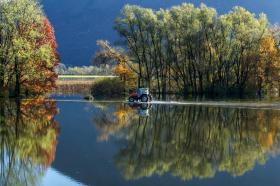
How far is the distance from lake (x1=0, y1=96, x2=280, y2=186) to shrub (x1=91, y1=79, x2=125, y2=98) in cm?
4976

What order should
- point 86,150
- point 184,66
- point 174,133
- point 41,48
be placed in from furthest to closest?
point 184,66
point 41,48
point 174,133
point 86,150

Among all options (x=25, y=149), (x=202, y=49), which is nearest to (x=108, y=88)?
(x=202, y=49)

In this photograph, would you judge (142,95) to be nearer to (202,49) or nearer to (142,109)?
(142,109)

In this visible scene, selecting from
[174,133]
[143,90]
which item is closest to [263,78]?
[143,90]

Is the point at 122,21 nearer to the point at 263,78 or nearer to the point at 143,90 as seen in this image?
the point at 263,78

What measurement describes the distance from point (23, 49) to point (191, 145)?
147ft

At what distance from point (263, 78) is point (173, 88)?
16188mm

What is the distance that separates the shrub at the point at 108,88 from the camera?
79125mm

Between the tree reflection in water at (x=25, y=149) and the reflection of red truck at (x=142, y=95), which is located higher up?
the reflection of red truck at (x=142, y=95)

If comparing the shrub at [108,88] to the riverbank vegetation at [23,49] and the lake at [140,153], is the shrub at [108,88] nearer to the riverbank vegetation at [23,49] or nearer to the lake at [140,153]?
the riverbank vegetation at [23,49]

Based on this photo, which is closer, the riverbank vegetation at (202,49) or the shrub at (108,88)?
the shrub at (108,88)

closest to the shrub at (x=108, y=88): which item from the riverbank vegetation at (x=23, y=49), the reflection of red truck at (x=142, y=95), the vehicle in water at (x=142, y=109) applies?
the riverbank vegetation at (x=23, y=49)

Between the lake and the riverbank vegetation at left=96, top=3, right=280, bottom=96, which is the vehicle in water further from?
the riverbank vegetation at left=96, top=3, right=280, bottom=96

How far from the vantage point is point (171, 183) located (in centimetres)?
1359
